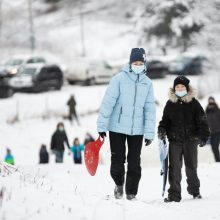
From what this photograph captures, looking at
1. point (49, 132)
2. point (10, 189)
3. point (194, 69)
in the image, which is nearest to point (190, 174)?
point (10, 189)

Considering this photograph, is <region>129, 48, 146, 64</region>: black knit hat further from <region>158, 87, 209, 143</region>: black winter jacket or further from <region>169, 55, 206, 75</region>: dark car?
<region>169, 55, 206, 75</region>: dark car

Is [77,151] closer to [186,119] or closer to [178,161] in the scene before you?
[178,161]

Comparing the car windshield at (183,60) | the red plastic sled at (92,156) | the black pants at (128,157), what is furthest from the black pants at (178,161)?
the car windshield at (183,60)

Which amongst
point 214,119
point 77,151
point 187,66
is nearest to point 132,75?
point 214,119

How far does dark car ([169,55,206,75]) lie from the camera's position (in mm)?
41719

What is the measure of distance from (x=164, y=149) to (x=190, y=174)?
55cm

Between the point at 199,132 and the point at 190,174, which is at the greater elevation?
the point at 199,132

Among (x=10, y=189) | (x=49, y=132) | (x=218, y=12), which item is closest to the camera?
(x=10, y=189)

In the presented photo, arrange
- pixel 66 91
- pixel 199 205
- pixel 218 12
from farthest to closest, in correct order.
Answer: pixel 66 91, pixel 218 12, pixel 199 205

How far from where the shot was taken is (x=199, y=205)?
7.89 meters

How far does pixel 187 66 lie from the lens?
137 feet

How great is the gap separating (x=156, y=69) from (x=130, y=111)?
32.5 m

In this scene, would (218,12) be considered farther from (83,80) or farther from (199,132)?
(199,132)

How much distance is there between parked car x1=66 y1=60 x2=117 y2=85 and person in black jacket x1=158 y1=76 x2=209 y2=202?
27.6 metres
